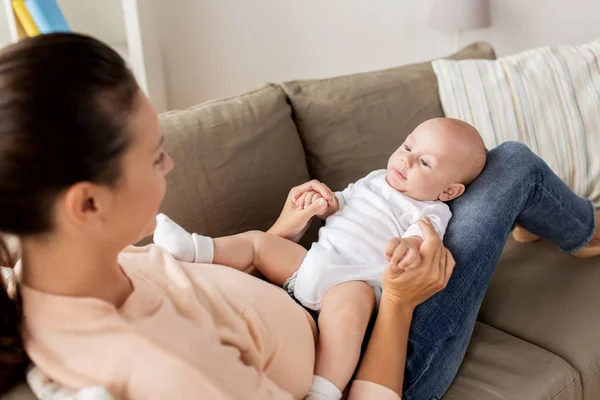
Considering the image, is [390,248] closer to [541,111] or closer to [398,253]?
[398,253]

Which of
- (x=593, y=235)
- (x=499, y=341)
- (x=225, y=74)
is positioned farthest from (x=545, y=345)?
(x=225, y=74)

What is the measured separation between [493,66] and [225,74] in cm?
122

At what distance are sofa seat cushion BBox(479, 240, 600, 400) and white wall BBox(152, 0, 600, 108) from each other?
1.17 meters

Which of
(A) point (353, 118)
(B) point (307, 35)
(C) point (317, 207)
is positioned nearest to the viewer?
(C) point (317, 207)

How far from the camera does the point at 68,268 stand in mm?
845

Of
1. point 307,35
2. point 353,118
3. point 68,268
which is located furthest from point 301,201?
point 307,35

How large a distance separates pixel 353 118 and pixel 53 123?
3.83 feet

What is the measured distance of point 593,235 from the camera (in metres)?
1.73

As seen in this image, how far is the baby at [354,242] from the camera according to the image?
1194 millimetres

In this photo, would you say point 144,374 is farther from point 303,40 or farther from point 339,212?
point 303,40

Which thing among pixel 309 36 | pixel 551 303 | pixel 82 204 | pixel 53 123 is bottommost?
pixel 551 303

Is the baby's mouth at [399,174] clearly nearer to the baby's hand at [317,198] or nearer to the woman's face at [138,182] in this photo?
the baby's hand at [317,198]

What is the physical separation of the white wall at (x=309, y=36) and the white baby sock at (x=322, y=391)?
1.85 metres

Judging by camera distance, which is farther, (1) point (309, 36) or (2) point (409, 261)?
(1) point (309, 36)
